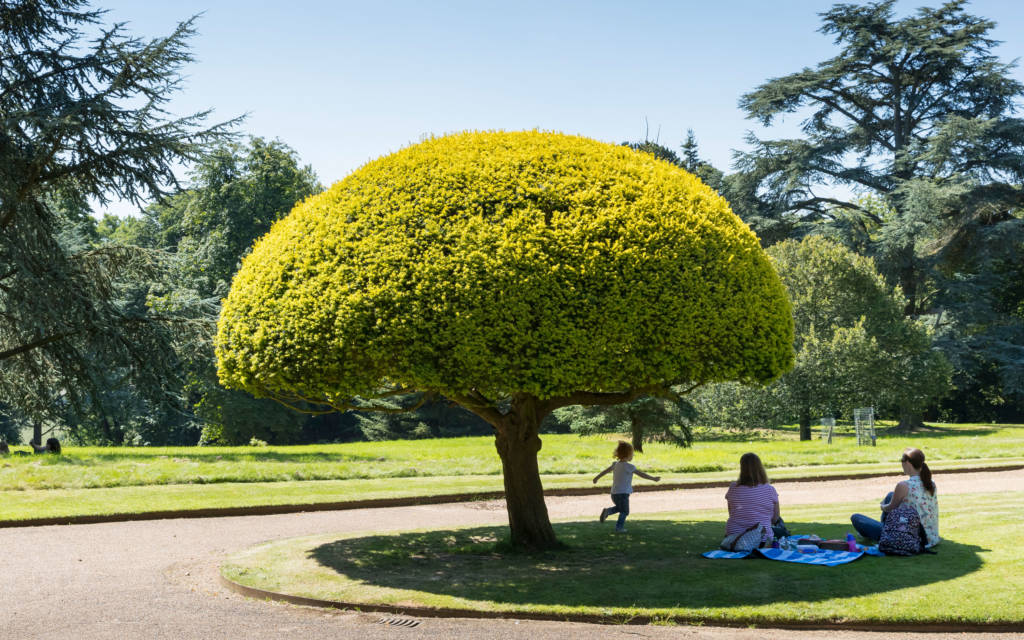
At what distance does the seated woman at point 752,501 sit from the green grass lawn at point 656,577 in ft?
1.53

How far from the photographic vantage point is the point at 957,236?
128 ft

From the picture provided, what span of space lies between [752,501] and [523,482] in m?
2.66

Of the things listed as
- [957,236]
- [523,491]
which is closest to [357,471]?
[523,491]

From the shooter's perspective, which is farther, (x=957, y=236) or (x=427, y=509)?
(x=957, y=236)

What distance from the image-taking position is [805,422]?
37125 mm

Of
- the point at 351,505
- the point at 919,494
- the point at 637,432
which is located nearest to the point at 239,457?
the point at 351,505

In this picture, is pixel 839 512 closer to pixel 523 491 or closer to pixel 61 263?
pixel 523 491

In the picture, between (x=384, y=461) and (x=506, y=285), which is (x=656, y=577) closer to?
(x=506, y=285)

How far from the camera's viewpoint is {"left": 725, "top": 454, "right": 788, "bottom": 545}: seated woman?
9.62 metres

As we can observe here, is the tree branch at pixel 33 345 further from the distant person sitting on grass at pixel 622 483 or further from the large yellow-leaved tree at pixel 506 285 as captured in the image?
the distant person sitting on grass at pixel 622 483

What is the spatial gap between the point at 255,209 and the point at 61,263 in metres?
24.3

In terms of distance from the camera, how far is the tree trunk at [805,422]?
3628 cm

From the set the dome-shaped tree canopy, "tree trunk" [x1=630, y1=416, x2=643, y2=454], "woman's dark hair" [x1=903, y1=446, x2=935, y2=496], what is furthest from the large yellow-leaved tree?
"tree trunk" [x1=630, y1=416, x2=643, y2=454]

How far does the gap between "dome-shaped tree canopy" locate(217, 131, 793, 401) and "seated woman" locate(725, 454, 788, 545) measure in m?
1.09
